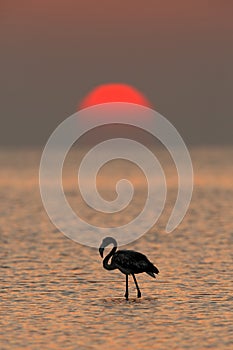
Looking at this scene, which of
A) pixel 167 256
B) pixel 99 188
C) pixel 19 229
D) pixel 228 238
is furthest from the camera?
pixel 99 188

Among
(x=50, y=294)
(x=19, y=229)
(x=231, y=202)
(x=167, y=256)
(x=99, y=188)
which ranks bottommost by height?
(x=50, y=294)

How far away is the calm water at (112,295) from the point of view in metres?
22.5

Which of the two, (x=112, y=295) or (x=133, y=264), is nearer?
(x=133, y=264)

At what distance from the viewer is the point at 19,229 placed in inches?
1951

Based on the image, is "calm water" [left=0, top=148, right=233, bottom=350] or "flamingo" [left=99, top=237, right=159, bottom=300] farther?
"flamingo" [left=99, top=237, right=159, bottom=300]

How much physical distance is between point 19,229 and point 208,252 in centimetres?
1340

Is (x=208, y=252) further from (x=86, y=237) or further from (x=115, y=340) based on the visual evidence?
(x=115, y=340)

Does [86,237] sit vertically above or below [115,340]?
above

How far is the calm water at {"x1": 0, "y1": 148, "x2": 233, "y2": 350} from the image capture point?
22.5 meters

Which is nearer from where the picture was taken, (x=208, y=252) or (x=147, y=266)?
(x=147, y=266)

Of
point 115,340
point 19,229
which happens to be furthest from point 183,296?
point 19,229

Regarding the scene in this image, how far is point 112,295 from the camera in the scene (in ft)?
92.7

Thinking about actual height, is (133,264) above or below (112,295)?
above

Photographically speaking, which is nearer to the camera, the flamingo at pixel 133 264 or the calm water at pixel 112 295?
the calm water at pixel 112 295
